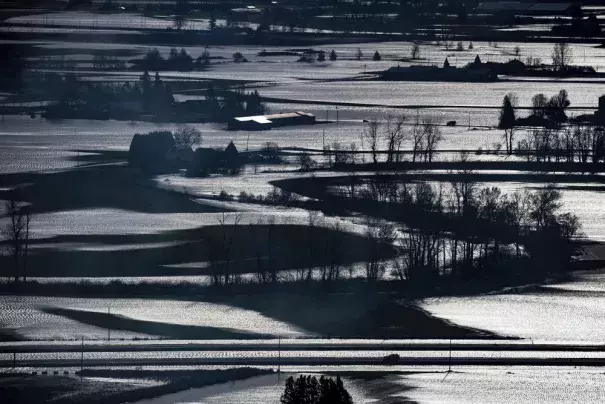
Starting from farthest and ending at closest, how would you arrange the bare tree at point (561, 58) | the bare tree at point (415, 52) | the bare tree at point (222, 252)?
the bare tree at point (415, 52) → the bare tree at point (561, 58) → the bare tree at point (222, 252)

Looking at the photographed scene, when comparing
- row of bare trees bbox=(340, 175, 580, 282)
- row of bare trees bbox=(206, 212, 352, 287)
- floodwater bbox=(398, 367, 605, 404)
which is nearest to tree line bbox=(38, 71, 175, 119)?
row of bare trees bbox=(340, 175, 580, 282)

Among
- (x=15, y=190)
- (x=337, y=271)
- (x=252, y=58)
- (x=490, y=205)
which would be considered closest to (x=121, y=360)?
(x=337, y=271)

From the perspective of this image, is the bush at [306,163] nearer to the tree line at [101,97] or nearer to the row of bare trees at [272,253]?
the row of bare trees at [272,253]

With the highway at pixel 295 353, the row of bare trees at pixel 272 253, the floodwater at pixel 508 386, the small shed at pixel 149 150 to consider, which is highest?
the small shed at pixel 149 150

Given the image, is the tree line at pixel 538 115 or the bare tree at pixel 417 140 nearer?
the bare tree at pixel 417 140

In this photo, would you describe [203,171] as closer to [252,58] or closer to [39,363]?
[39,363]

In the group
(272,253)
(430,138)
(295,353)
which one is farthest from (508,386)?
(430,138)

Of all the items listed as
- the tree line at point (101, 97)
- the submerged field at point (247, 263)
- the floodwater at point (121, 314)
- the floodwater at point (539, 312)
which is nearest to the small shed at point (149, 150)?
the submerged field at point (247, 263)

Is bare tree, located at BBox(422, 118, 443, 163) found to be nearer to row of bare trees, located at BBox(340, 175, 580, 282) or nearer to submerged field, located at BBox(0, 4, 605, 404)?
submerged field, located at BBox(0, 4, 605, 404)

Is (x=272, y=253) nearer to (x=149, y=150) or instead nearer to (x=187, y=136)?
(x=149, y=150)
